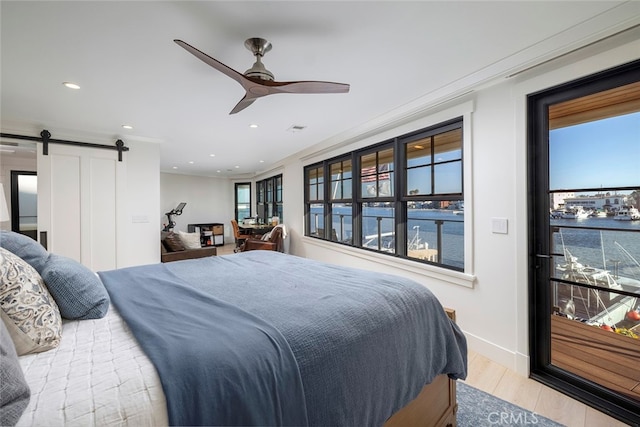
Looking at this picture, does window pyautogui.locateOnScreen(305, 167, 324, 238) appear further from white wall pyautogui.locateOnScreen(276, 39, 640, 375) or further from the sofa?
white wall pyautogui.locateOnScreen(276, 39, 640, 375)

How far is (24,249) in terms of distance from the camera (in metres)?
1.29

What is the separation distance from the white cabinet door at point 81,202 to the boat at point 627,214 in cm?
536

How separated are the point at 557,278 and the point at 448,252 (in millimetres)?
1032

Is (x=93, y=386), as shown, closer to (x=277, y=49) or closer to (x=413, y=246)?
(x=277, y=49)

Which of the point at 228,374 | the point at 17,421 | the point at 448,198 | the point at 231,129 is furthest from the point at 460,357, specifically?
the point at 231,129

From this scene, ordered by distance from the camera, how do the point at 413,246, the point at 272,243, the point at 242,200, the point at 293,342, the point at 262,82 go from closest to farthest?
the point at 293,342 < the point at 262,82 < the point at 413,246 < the point at 272,243 < the point at 242,200

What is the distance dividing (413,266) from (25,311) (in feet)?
9.60

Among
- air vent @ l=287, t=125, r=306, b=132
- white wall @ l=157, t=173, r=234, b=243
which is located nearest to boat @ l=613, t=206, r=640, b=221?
air vent @ l=287, t=125, r=306, b=132

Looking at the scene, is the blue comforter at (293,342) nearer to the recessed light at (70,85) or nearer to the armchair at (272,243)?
the recessed light at (70,85)

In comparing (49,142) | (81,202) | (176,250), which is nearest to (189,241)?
(176,250)

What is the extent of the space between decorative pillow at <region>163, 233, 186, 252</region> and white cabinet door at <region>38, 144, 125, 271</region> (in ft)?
2.32

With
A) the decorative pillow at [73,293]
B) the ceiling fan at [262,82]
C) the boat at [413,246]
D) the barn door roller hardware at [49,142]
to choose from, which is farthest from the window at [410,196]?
the barn door roller hardware at [49,142]

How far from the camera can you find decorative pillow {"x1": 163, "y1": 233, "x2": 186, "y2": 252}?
441 cm

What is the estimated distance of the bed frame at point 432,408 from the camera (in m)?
1.30
